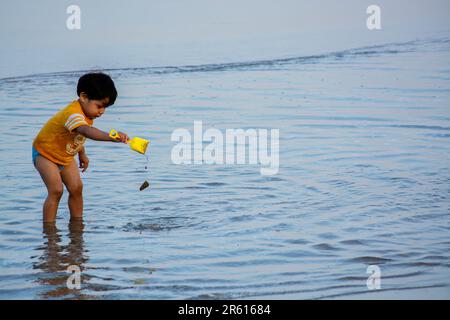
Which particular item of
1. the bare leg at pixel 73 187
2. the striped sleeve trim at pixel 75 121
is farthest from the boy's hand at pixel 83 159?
the striped sleeve trim at pixel 75 121

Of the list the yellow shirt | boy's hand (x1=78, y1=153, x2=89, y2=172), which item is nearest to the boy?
the yellow shirt

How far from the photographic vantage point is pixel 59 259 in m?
5.47

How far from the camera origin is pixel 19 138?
374 inches

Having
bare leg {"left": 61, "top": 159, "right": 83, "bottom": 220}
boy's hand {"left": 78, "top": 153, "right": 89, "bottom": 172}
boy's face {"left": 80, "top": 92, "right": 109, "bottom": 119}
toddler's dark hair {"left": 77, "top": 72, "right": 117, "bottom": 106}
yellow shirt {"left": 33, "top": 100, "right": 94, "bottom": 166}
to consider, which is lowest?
bare leg {"left": 61, "top": 159, "right": 83, "bottom": 220}

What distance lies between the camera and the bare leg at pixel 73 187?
6395mm

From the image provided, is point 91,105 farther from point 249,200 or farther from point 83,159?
point 249,200

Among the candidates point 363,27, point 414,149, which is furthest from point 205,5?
point 414,149

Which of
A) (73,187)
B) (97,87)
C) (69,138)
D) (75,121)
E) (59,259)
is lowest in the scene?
(59,259)

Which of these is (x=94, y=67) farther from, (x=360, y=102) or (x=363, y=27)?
(x=363, y=27)

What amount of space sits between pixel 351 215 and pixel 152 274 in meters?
1.95

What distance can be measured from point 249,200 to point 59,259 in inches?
80.2

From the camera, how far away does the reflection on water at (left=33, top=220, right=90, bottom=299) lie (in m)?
4.82


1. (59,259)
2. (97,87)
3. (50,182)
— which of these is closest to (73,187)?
(50,182)

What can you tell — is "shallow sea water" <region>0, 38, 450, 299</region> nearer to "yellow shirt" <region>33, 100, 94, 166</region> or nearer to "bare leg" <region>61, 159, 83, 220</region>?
"bare leg" <region>61, 159, 83, 220</region>
